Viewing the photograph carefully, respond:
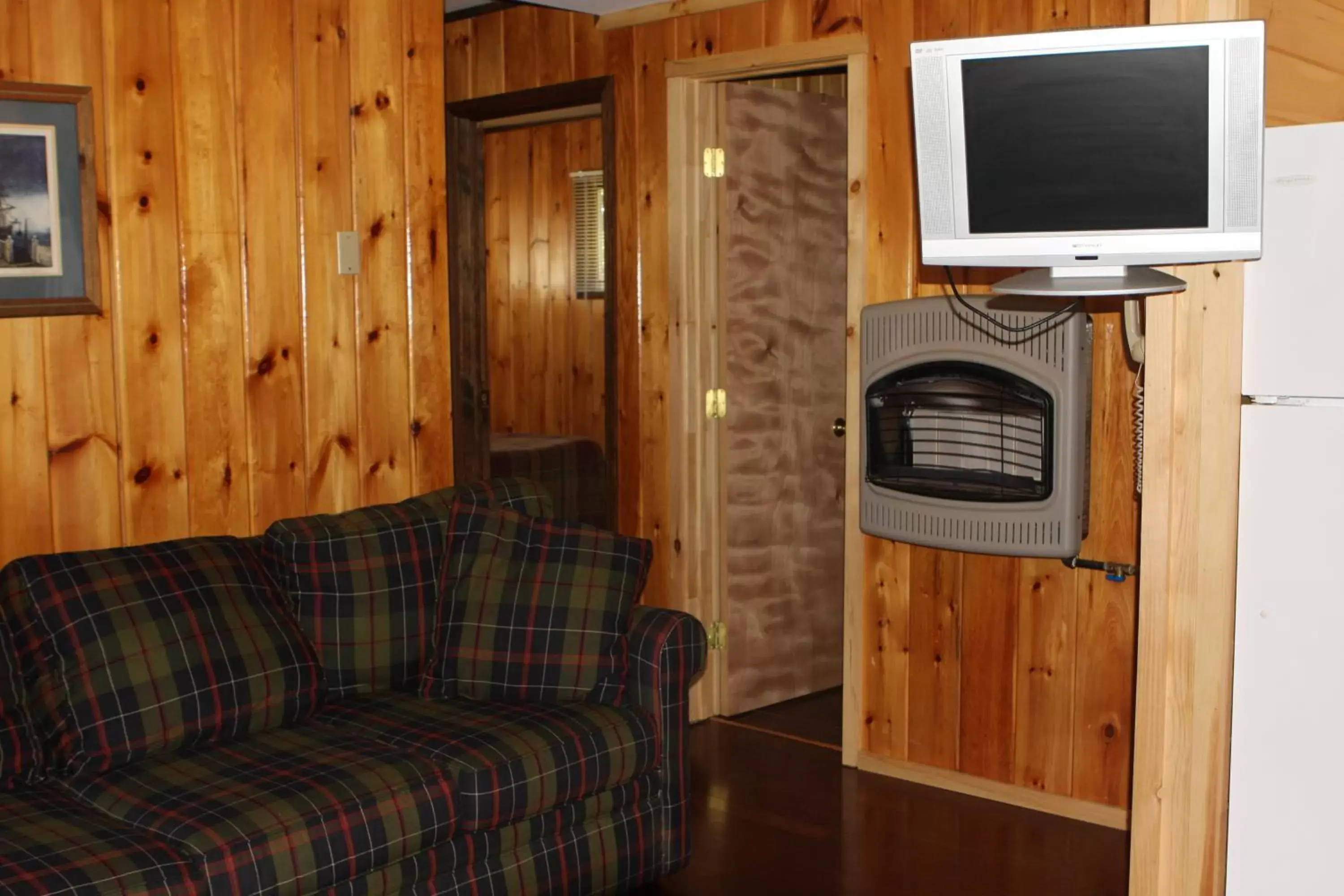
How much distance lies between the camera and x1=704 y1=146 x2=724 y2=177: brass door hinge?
15.1ft

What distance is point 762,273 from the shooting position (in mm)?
4789

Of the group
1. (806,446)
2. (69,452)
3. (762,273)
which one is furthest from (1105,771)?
(69,452)

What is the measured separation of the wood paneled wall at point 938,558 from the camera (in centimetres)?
373

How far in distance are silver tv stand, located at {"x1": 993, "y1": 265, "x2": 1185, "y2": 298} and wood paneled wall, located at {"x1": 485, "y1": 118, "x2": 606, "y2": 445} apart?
14.8 feet

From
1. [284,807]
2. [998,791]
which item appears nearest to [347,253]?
[284,807]

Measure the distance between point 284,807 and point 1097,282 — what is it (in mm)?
1794

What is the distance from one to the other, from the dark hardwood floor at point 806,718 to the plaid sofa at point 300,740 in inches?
51.7

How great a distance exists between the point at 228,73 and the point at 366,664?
1480mm

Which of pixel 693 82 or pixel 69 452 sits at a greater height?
pixel 693 82

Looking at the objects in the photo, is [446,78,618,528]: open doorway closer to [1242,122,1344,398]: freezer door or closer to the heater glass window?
the heater glass window

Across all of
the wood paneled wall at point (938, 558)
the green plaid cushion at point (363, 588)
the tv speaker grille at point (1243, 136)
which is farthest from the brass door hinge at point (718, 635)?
the tv speaker grille at point (1243, 136)

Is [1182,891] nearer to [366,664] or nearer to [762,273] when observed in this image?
[366,664]

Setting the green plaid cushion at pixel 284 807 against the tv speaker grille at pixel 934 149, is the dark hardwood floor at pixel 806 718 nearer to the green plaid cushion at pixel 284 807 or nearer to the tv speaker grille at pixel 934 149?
the green plaid cushion at pixel 284 807

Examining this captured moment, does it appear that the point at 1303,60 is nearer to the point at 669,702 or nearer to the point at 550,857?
the point at 669,702
